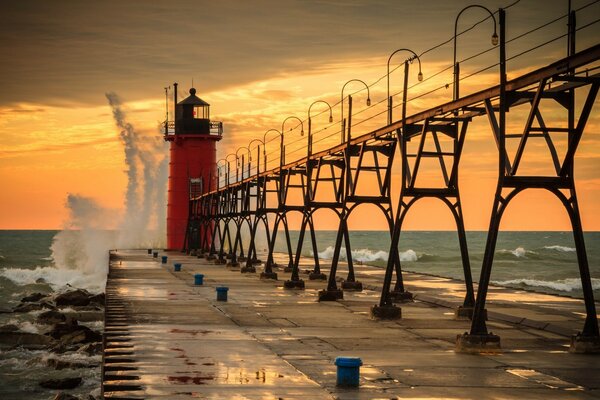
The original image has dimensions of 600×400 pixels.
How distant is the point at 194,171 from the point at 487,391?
57.3 m

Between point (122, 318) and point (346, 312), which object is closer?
point (122, 318)

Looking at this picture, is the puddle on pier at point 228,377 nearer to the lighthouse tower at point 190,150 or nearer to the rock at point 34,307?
the rock at point 34,307

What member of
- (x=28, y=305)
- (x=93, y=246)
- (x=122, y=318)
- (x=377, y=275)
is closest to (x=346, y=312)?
(x=122, y=318)

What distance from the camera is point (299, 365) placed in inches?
576

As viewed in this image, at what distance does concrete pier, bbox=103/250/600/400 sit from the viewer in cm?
1262

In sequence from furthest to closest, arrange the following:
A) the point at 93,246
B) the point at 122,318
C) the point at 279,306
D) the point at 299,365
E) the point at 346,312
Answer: the point at 93,246, the point at 279,306, the point at 346,312, the point at 122,318, the point at 299,365

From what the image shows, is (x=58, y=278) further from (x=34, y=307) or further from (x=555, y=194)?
(x=555, y=194)

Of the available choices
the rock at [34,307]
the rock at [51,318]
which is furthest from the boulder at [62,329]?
the rock at [34,307]

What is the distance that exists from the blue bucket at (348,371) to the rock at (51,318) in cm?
2329

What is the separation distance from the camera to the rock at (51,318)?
3459 cm

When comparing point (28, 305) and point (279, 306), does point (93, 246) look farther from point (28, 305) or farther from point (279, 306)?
point (279, 306)

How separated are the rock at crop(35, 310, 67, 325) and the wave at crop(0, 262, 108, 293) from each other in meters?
23.1

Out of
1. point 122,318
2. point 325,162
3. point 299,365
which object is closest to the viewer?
point 299,365

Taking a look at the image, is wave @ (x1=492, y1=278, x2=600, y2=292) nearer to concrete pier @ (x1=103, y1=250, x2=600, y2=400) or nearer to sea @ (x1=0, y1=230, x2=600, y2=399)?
sea @ (x1=0, y1=230, x2=600, y2=399)
